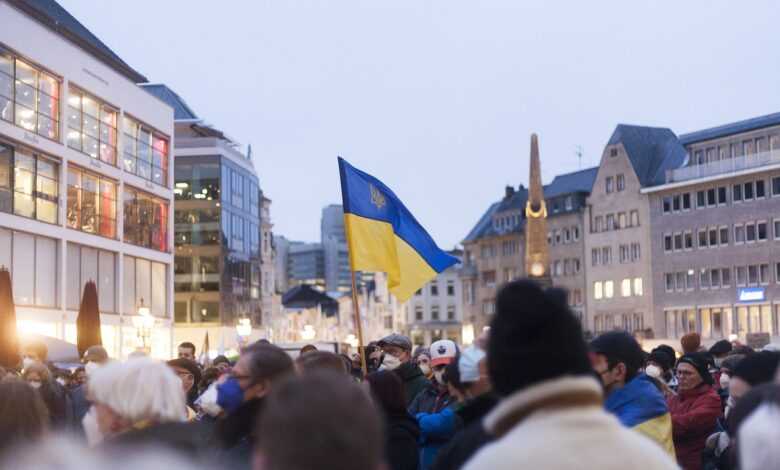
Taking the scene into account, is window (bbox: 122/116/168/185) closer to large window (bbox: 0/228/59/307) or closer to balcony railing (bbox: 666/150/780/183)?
large window (bbox: 0/228/59/307)

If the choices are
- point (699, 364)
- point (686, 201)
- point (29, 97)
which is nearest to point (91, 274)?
point (29, 97)

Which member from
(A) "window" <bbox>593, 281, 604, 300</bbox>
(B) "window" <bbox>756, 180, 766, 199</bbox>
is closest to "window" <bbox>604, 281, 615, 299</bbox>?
(A) "window" <bbox>593, 281, 604, 300</bbox>

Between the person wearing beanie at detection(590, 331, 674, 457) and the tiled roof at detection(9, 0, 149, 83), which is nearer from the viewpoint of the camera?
the person wearing beanie at detection(590, 331, 674, 457)

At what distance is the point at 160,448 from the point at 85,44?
147 feet

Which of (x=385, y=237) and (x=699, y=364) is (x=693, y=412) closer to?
(x=699, y=364)

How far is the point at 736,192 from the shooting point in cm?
8569

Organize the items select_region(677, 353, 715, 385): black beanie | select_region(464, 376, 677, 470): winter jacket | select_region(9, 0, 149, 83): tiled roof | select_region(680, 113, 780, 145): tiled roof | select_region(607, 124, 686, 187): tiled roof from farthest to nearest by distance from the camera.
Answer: select_region(607, 124, 686, 187): tiled roof, select_region(680, 113, 780, 145): tiled roof, select_region(9, 0, 149, 83): tiled roof, select_region(677, 353, 715, 385): black beanie, select_region(464, 376, 677, 470): winter jacket

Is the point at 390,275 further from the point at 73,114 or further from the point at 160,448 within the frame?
the point at 73,114

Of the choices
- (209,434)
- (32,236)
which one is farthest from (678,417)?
(32,236)

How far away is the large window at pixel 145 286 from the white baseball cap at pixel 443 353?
138 ft

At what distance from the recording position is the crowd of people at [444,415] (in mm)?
3719

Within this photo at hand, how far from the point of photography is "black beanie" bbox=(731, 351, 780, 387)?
7992 mm

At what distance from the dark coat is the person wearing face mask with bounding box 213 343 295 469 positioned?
79.2 inches

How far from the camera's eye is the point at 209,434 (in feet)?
24.1
